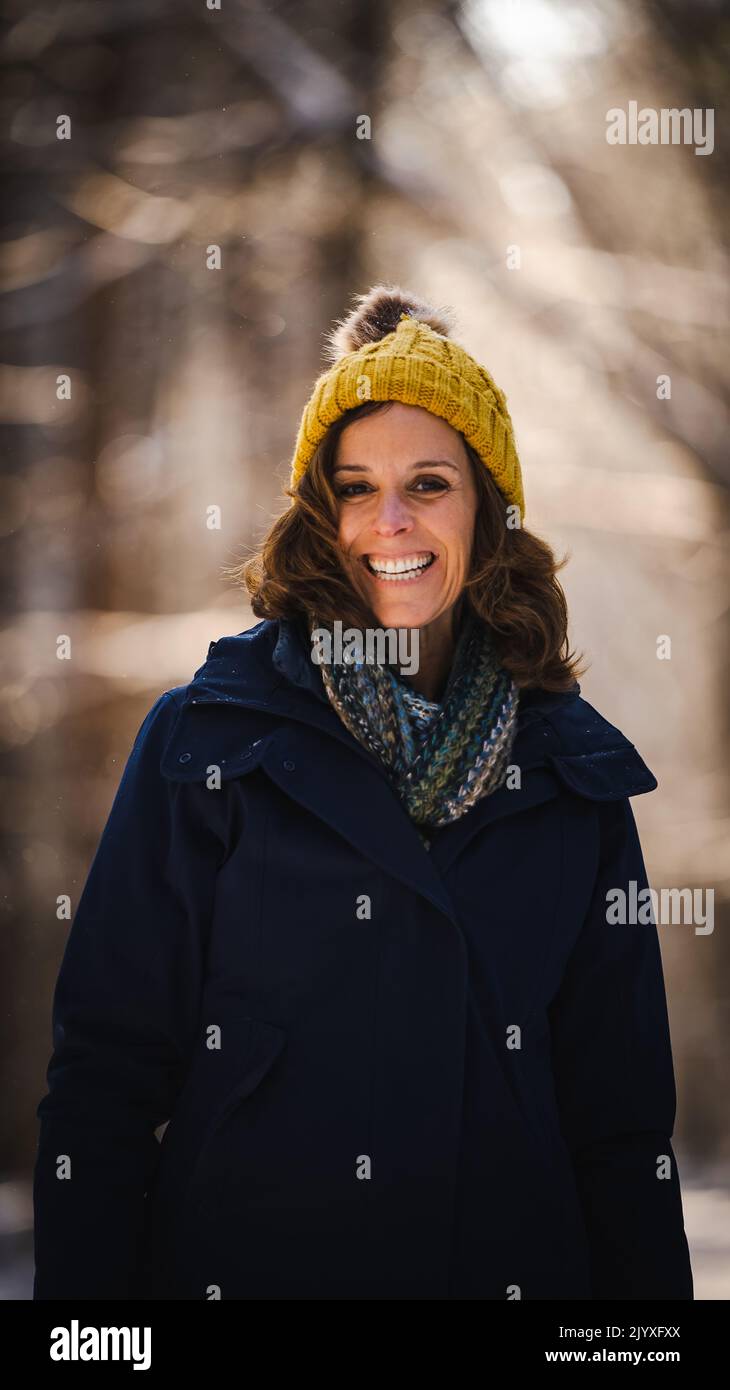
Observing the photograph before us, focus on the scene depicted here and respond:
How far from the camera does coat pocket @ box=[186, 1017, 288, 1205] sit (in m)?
1.13

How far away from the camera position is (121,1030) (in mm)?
1136

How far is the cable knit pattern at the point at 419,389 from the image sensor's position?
1344mm

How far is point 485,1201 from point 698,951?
180 cm

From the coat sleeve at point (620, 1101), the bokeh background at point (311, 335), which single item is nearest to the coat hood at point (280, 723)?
the coat sleeve at point (620, 1101)

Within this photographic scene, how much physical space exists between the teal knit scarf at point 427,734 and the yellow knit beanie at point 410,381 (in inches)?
10.1

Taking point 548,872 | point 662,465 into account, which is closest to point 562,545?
point 662,465

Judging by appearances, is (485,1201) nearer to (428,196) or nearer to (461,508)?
(461,508)

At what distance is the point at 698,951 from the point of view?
9.38 ft

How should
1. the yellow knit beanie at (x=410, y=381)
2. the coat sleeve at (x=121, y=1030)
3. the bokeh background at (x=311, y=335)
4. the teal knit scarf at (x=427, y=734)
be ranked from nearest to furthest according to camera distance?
the coat sleeve at (x=121, y=1030), the teal knit scarf at (x=427, y=734), the yellow knit beanie at (x=410, y=381), the bokeh background at (x=311, y=335)

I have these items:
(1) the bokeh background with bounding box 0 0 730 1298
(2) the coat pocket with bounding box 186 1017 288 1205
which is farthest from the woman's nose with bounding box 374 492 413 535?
A: (1) the bokeh background with bounding box 0 0 730 1298

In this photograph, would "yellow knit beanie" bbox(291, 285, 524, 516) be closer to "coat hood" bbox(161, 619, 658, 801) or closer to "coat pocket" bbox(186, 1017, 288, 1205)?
"coat hood" bbox(161, 619, 658, 801)

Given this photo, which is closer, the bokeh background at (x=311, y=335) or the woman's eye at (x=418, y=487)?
the woman's eye at (x=418, y=487)

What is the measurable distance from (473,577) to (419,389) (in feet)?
0.76

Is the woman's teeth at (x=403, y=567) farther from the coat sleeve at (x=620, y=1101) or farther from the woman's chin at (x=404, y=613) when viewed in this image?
the coat sleeve at (x=620, y=1101)
